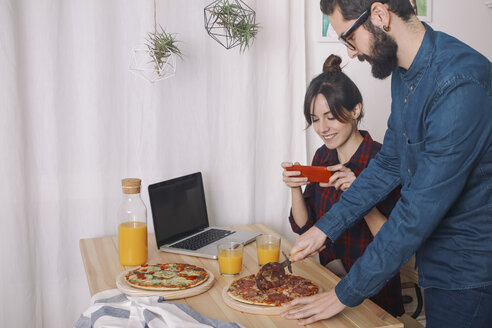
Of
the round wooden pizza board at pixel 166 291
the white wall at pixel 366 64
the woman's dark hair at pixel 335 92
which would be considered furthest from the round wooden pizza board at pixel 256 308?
the white wall at pixel 366 64

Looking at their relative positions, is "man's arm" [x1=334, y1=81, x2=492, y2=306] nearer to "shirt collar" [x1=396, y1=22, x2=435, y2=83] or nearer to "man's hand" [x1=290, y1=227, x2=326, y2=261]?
"shirt collar" [x1=396, y1=22, x2=435, y2=83]

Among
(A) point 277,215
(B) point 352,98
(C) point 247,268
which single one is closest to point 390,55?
(B) point 352,98

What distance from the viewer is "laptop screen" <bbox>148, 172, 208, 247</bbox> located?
5.72 ft

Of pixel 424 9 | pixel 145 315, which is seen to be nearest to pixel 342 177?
pixel 145 315

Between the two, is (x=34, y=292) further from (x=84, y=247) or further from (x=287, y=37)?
(x=287, y=37)

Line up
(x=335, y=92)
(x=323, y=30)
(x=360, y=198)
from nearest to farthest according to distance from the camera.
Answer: (x=360, y=198)
(x=335, y=92)
(x=323, y=30)

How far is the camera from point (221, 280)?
56.7 inches

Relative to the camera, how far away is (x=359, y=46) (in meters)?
1.19

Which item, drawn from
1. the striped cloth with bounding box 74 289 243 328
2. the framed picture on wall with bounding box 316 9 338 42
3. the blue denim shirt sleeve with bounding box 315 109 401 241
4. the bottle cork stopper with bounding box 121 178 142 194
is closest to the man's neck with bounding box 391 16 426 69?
the blue denim shirt sleeve with bounding box 315 109 401 241

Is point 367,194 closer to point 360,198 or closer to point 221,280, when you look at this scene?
point 360,198

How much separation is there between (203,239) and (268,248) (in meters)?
0.38

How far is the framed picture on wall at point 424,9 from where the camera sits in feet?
8.04

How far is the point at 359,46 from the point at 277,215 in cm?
120

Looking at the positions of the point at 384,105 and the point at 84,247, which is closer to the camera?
the point at 84,247
